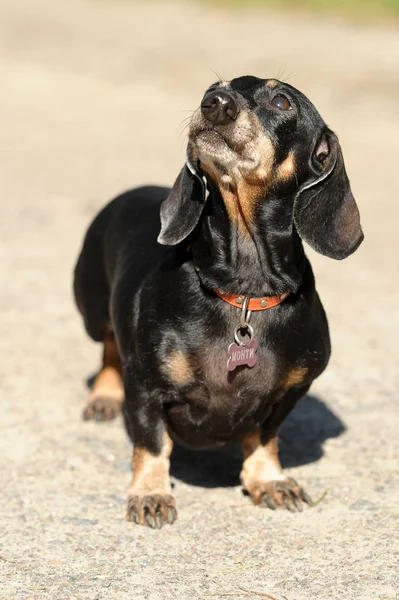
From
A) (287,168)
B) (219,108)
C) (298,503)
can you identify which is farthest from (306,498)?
(219,108)

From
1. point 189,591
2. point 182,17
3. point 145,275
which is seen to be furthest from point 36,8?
point 189,591

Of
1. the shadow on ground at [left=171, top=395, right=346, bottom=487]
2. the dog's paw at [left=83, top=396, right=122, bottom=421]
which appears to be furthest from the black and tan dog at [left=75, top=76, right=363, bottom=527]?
the dog's paw at [left=83, top=396, right=122, bottom=421]

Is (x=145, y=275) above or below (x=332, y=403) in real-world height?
above

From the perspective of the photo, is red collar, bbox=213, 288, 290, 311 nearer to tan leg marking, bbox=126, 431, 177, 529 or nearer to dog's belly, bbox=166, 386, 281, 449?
dog's belly, bbox=166, 386, 281, 449

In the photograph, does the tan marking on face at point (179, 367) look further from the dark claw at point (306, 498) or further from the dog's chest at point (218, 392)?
the dark claw at point (306, 498)

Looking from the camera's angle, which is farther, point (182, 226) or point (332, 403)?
point (332, 403)

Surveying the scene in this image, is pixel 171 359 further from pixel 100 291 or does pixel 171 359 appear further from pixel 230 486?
pixel 100 291

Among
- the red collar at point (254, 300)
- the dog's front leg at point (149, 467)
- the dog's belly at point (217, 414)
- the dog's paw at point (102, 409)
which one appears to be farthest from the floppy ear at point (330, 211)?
the dog's paw at point (102, 409)
